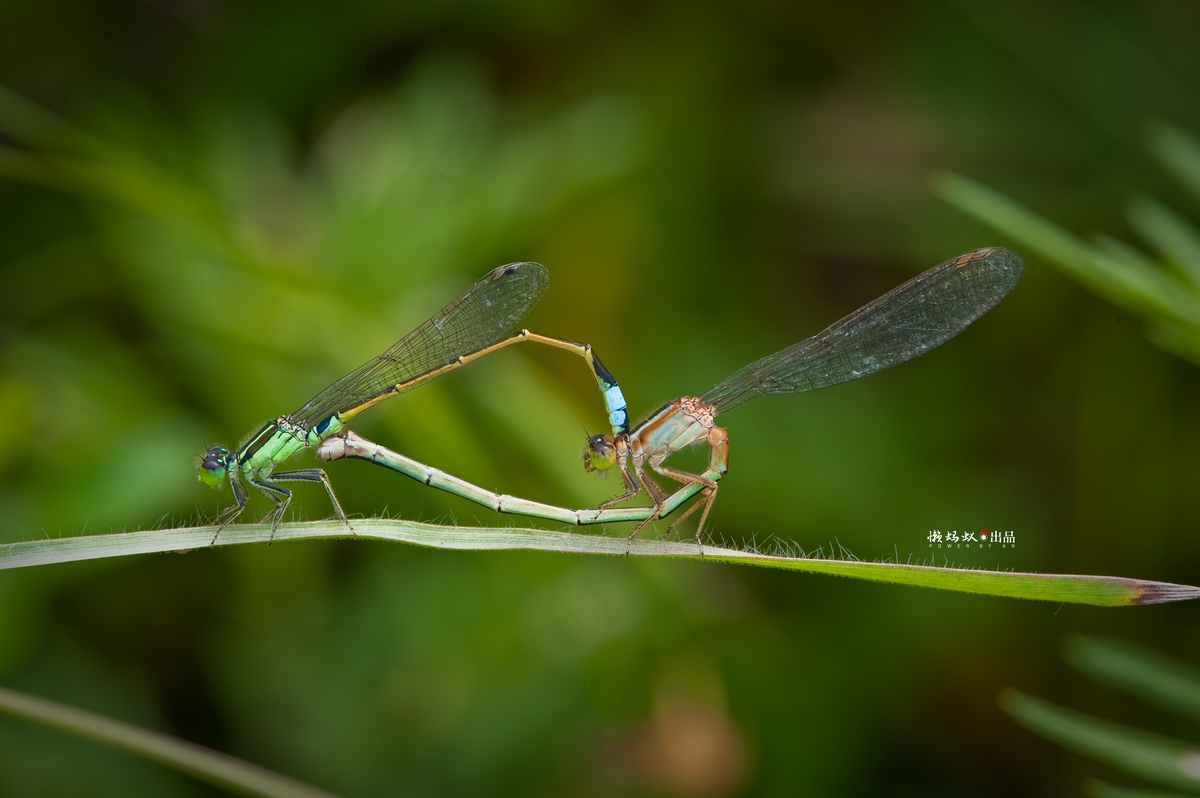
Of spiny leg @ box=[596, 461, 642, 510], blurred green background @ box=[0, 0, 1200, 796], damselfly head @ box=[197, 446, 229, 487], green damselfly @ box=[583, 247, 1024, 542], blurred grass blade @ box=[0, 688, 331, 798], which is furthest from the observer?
blurred green background @ box=[0, 0, 1200, 796]

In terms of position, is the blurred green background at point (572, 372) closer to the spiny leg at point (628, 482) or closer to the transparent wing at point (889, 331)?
the spiny leg at point (628, 482)

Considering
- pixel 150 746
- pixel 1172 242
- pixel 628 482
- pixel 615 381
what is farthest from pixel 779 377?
pixel 150 746

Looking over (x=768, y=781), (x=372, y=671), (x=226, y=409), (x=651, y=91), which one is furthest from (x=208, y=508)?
(x=651, y=91)

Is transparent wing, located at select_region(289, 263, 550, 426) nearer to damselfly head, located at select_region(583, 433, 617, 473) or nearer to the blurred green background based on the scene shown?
the blurred green background

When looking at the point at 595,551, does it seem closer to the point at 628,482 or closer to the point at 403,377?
the point at 628,482

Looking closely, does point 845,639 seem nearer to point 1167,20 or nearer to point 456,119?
point 456,119

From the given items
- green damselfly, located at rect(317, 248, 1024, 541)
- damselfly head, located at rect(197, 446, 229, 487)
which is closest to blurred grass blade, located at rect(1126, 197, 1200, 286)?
green damselfly, located at rect(317, 248, 1024, 541)

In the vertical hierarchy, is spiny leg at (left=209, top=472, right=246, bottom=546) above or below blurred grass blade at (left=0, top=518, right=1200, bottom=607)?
above
